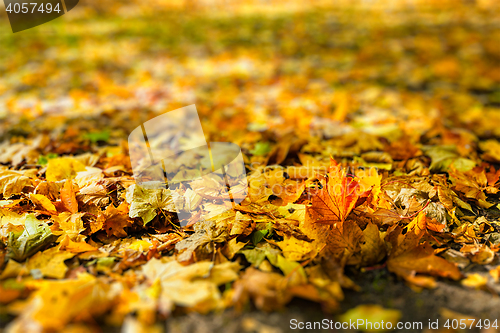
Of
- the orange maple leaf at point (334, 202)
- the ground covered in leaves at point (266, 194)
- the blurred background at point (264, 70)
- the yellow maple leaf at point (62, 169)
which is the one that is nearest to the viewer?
the ground covered in leaves at point (266, 194)

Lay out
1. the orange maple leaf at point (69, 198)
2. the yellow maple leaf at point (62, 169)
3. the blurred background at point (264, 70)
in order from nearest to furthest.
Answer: the orange maple leaf at point (69, 198) → the yellow maple leaf at point (62, 169) → the blurred background at point (264, 70)

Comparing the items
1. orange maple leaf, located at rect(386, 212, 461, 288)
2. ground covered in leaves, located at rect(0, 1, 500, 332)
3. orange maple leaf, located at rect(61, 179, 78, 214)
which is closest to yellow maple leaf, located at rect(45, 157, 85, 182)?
ground covered in leaves, located at rect(0, 1, 500, 332)

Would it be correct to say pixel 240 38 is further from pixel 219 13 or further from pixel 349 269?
pixel 349 269

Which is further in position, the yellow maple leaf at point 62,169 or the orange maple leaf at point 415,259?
the yellow maple leaf at point 62,169

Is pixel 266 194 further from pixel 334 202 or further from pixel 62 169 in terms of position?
pixel 62 169

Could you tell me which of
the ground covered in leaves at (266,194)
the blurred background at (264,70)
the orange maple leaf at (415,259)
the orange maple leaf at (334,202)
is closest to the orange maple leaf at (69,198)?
the ground covered in leaves at (266,194)

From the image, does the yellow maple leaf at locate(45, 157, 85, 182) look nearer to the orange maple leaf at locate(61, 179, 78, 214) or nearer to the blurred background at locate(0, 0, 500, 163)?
the orange maple leaf at locate(61, 179, 78, 214)

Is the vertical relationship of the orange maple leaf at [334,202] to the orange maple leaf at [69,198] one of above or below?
below

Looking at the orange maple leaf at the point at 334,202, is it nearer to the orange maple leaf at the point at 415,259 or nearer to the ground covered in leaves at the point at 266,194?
the ground covered in leaves at the point at 266,194

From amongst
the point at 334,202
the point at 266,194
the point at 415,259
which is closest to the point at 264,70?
the point at 266,194
